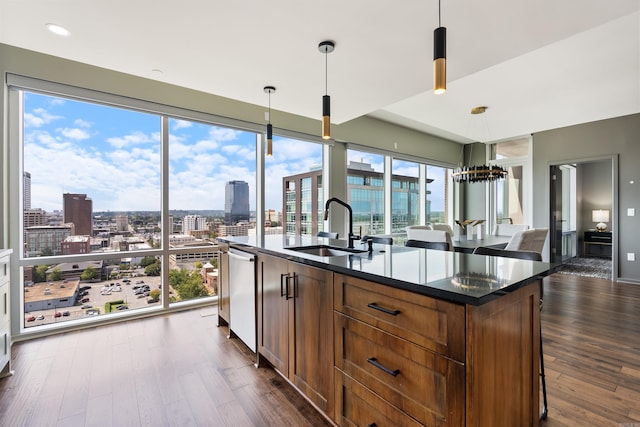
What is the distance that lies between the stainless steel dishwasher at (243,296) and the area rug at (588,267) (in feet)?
19.8

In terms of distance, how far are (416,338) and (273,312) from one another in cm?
117

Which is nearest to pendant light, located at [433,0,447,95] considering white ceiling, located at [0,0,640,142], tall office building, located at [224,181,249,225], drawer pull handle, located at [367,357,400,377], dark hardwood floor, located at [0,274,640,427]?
white ceiling, located at [0,0,640,142]

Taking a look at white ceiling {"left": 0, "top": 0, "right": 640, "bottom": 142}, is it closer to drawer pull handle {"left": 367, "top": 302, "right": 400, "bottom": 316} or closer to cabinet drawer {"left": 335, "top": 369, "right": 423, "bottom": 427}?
drawer pull handle {"left": 367, "top": 302, "right": 400, "bottom": 316}

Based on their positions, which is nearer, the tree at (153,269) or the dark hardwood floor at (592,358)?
the dark hardwood floor at (592,358)

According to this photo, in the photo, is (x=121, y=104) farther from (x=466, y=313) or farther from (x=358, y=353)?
(x=466, y=313)

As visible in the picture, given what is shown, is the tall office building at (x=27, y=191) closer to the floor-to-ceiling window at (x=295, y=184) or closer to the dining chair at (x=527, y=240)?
the floor-to-ceiling window at (x=295, y=184)

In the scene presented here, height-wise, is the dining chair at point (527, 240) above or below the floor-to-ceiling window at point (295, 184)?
A: below

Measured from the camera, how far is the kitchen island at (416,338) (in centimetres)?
103

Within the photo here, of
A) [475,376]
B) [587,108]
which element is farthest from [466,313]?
[587,108]

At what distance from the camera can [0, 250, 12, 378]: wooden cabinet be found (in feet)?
6.65

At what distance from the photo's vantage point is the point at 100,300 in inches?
126

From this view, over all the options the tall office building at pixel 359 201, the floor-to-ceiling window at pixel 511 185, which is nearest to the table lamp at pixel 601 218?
the floor-to-ceiling window at pixel 511 185

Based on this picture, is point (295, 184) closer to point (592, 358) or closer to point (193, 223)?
point (193, 223)

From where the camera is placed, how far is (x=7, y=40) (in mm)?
2377
